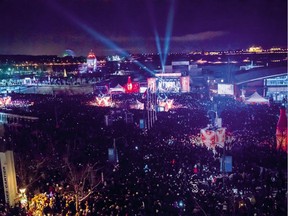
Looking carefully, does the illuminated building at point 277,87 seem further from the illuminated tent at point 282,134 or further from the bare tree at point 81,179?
the bare tree at point 81,179

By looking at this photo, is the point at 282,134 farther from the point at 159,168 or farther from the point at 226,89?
the point at 226,89

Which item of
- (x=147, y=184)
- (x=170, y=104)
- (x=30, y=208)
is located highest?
(x=170, y=104)

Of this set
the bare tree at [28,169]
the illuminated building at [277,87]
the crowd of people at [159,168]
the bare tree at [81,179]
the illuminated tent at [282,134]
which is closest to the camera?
the crowd of people at [159,168]

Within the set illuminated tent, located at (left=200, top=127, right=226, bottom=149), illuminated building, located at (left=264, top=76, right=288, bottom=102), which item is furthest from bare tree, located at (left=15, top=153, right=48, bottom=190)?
illuminated building, located at (left=264, top=76, right=288, bottom=102)

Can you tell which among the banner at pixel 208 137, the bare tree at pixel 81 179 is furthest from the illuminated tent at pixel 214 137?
the bare tree at pixel 81 179

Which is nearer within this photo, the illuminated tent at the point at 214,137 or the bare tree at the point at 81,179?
the bare tree at the point at 81,179

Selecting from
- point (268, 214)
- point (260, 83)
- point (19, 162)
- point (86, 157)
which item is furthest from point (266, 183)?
point (260, 83)

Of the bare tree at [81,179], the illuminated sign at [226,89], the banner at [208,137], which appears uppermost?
the illuminated sign at [226,89]

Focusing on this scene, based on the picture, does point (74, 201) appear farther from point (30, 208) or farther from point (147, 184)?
point (147, 184)
